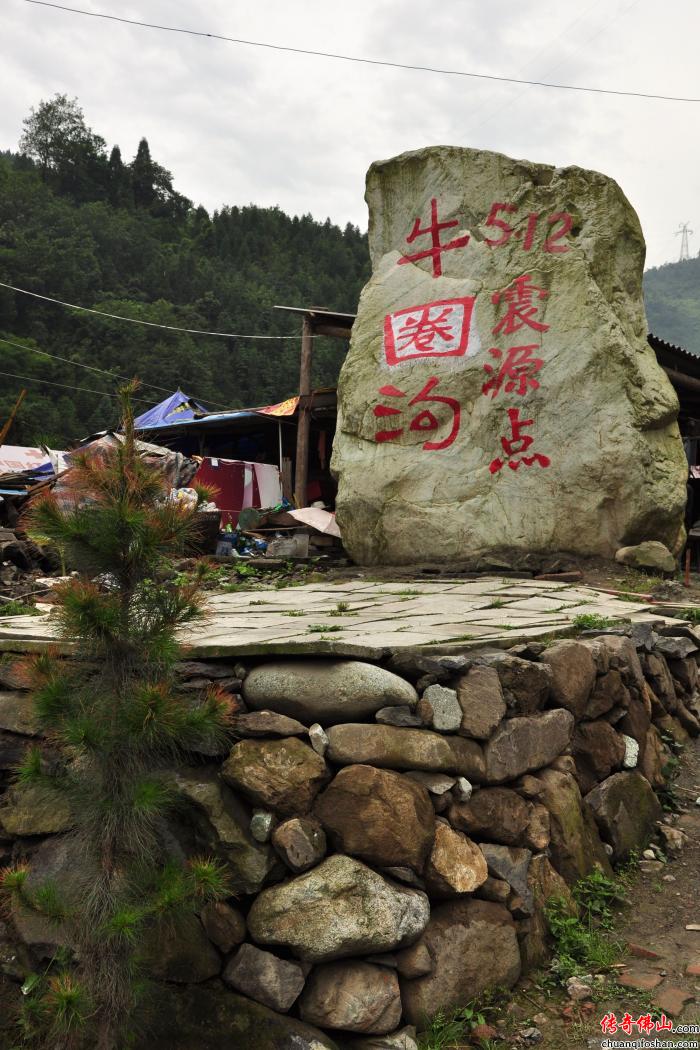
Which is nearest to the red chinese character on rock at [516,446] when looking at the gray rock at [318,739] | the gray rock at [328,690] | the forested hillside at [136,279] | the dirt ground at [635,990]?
the dirt ground at [635,990]

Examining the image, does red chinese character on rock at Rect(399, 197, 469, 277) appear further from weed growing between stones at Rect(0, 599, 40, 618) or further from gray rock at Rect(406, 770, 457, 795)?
gray rock at Rect(406, 770, 457, 795)

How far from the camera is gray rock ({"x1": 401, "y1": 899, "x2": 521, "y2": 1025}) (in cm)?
266

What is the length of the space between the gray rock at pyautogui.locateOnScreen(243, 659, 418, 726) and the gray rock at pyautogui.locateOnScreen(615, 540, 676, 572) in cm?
444

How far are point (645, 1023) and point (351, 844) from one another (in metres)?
1.09

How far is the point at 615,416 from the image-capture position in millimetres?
6926

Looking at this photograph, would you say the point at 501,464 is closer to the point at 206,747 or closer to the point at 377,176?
the point at 377,176

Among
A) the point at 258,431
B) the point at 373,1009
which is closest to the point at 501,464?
the point at 373,1009

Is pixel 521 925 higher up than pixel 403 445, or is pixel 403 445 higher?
pixel 403 445

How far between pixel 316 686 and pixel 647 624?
2.54 m

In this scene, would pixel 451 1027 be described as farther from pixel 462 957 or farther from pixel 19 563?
pixel 19 563

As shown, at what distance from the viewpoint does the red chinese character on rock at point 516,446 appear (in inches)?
285

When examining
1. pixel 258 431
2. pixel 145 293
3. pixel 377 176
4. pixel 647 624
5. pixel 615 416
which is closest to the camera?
pixel 647 624

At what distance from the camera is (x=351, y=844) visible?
2.72 meters

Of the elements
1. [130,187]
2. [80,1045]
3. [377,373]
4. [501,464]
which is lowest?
[80,1045]
